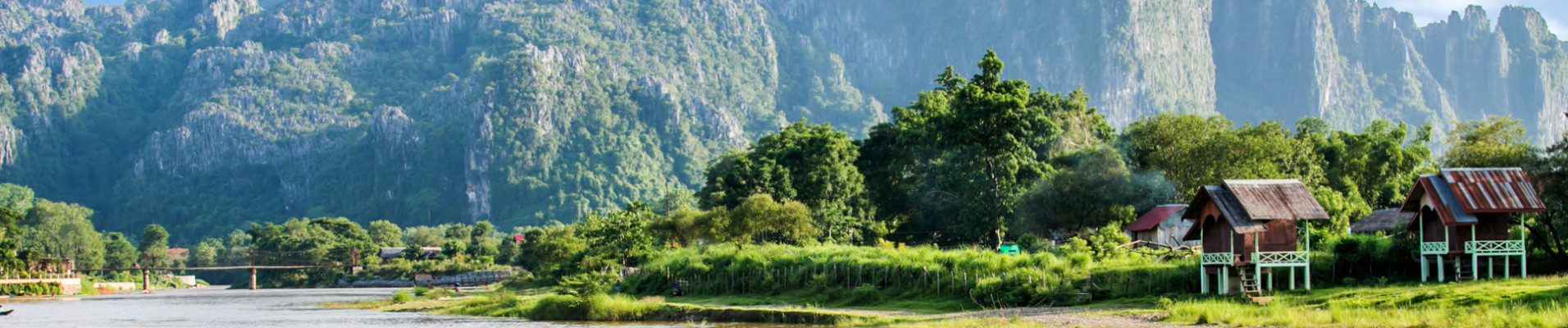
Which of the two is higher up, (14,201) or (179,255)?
(14,201)

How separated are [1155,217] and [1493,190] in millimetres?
22349

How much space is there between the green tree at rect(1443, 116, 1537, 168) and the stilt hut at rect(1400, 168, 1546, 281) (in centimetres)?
3029

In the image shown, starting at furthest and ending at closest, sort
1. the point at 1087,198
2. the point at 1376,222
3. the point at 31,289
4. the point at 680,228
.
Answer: the point at 31,289, the point at 680,228, the point at 1087,198, the point at 1376,222

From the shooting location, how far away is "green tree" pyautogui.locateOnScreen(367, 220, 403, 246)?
17175cm

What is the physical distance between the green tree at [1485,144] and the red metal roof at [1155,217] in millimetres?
18803

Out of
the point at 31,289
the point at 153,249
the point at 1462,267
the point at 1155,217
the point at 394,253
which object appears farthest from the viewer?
the point at 394,253

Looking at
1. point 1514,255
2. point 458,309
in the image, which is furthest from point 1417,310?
point 458,309

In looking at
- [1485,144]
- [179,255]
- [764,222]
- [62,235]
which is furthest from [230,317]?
[179,255]

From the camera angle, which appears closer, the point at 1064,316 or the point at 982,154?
the point at 1064,316

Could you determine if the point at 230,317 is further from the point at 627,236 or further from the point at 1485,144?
the point at 1485,144

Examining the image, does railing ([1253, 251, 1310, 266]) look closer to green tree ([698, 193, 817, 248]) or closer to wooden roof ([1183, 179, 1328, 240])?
wooden roof ([1183, 179, 1328, 240])

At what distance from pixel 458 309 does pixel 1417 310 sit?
36.8 m

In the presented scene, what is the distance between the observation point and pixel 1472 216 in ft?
110

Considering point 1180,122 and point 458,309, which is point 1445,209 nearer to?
point 1180,122
